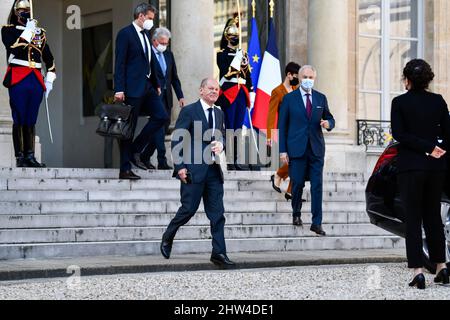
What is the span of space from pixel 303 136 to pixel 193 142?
274 centimetres

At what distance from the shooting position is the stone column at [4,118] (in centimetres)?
1519

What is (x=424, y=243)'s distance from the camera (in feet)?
35.3

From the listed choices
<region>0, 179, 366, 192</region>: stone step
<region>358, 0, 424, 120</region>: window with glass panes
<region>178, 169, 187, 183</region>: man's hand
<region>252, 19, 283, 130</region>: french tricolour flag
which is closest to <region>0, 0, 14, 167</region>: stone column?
<region>0, 179, 366, 192</region>: stone step

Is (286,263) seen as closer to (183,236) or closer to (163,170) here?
(183,236)

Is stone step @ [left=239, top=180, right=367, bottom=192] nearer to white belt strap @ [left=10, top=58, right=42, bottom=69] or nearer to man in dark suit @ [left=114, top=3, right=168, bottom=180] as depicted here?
man in dark suit @ [left=114, top=3, right=168, bottom=180]

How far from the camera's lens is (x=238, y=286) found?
9.59 m

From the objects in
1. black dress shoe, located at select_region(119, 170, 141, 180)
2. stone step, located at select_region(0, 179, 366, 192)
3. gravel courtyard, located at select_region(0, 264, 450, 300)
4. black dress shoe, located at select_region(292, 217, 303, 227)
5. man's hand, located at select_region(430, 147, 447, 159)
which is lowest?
gravel courtyard, located at select_region(0, 264, 450, 300)

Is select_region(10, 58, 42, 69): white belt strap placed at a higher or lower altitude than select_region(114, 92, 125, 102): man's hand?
higher

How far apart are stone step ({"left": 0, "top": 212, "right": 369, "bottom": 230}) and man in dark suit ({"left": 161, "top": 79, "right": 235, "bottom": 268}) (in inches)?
67.7

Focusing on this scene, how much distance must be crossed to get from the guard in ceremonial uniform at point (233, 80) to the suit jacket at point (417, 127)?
23.1ft

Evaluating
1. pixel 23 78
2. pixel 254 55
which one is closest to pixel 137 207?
pixel 23 78

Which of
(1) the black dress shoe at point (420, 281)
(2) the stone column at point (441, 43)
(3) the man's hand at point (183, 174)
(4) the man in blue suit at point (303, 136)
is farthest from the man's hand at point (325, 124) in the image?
(2) the stone column at point (441, 43)

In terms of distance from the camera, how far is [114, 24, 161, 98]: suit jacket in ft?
45.8

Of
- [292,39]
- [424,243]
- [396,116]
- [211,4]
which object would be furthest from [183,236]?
[292,39]
